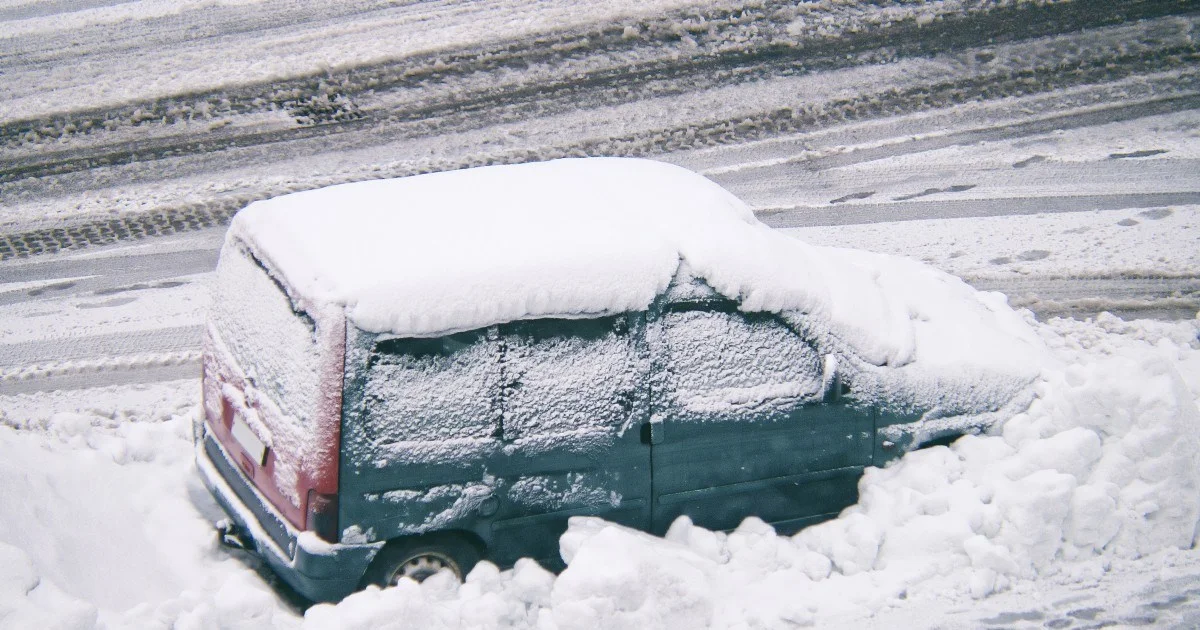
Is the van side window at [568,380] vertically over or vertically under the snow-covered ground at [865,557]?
over

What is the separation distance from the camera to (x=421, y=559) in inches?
184

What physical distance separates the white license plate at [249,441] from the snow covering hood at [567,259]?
27.7 inches

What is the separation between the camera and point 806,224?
8.59 metres

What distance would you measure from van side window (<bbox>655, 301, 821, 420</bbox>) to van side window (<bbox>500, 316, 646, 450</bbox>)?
164 mm

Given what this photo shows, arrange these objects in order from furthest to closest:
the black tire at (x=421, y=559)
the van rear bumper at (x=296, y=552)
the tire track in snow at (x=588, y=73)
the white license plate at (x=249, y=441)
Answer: the tire track in snow at (x=588, y=73) → the white license plate at (x=249, y=441) → the black tire at (x=421, y=559) → the van rear bumper at (x=296, y=552)

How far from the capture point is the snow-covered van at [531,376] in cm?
438

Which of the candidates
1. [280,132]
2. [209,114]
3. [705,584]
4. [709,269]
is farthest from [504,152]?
[705,584]

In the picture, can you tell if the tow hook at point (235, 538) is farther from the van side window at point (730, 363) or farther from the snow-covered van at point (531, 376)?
the van side window at point (730, 363)

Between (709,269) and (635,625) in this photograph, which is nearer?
(635,625)

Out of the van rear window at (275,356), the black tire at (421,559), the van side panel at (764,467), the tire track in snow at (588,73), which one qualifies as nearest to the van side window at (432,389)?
the van rear window at (275,356)

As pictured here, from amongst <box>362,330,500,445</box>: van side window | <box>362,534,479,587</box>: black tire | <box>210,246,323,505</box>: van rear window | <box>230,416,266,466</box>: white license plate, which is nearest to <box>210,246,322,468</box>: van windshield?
<box>210,246,323,505</box>: van rear window

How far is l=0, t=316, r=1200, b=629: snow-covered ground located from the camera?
4297 millimetres

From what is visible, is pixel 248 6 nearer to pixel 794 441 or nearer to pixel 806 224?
pixel 806 224

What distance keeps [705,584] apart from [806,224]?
181 inches
